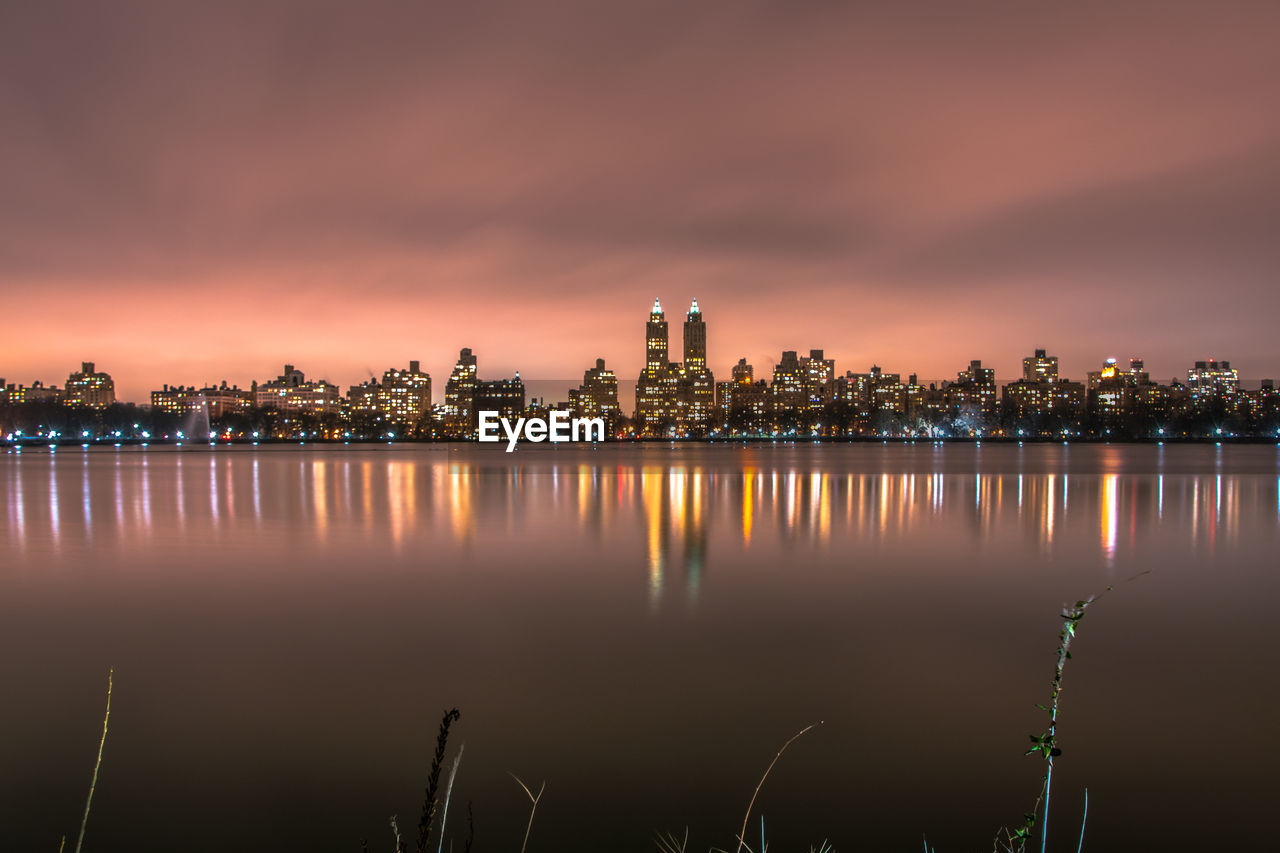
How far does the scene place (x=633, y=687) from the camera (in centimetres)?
799

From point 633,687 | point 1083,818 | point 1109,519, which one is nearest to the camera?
point 1083,818

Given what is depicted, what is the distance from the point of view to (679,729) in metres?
6.89

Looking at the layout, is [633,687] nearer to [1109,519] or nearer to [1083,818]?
[1083,818]

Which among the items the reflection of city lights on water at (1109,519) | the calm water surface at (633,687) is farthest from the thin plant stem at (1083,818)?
the reflection of city lights on water at (1109,519)

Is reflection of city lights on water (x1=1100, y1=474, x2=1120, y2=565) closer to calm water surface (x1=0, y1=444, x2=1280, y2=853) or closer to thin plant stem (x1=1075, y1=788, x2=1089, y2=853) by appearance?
calm water surface (x1=0, y1=444, x2=1280, y2=853)

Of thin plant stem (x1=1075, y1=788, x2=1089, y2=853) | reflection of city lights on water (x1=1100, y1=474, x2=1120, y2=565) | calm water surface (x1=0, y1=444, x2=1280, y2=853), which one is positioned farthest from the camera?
reflection of city lights on water (x1=1100, y1=474, x2=1120, y2=565)

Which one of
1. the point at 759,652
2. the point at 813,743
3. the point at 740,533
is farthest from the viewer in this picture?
the point at 740,533

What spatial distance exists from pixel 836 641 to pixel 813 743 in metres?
3.18

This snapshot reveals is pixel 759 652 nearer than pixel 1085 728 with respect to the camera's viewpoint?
No

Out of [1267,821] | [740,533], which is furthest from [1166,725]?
[740,533]

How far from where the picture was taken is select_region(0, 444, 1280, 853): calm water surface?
5578 mm

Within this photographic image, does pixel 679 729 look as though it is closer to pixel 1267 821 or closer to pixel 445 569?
pixel 1267 821

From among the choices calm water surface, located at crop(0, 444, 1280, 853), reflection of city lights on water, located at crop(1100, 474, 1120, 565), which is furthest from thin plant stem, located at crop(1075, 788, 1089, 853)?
reflection of city lights on water, located at crop(1100, 474, 1120, 565)

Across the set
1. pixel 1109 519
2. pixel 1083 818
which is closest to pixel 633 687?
pixel 1083 818
